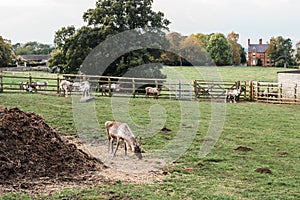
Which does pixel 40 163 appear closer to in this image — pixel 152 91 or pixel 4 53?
pixel 152 91

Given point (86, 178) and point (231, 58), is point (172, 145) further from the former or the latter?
point (231, 58)

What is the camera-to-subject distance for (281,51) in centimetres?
7775

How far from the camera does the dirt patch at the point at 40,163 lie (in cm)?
718

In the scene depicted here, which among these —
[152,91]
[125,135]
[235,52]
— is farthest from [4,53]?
[125,135]

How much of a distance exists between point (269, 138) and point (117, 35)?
1760 centimetres

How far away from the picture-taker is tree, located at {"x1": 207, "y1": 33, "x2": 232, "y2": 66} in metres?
73.8

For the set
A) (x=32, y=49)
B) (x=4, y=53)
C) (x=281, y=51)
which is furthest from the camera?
(x=32, y=49)

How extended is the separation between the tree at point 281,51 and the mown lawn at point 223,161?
61.9 m

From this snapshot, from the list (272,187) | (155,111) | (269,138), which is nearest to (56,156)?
(272,187)

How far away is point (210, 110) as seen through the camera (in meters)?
19.0

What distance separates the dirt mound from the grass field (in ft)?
3.28

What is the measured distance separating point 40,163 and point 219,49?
228 ft

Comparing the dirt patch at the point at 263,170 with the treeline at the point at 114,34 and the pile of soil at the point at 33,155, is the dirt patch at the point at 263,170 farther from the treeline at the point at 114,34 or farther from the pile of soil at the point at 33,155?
the treeline at the point at 114,34

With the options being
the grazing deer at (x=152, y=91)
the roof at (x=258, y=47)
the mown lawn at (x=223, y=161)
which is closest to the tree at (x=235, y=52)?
the roof at (x=258, y=47)
